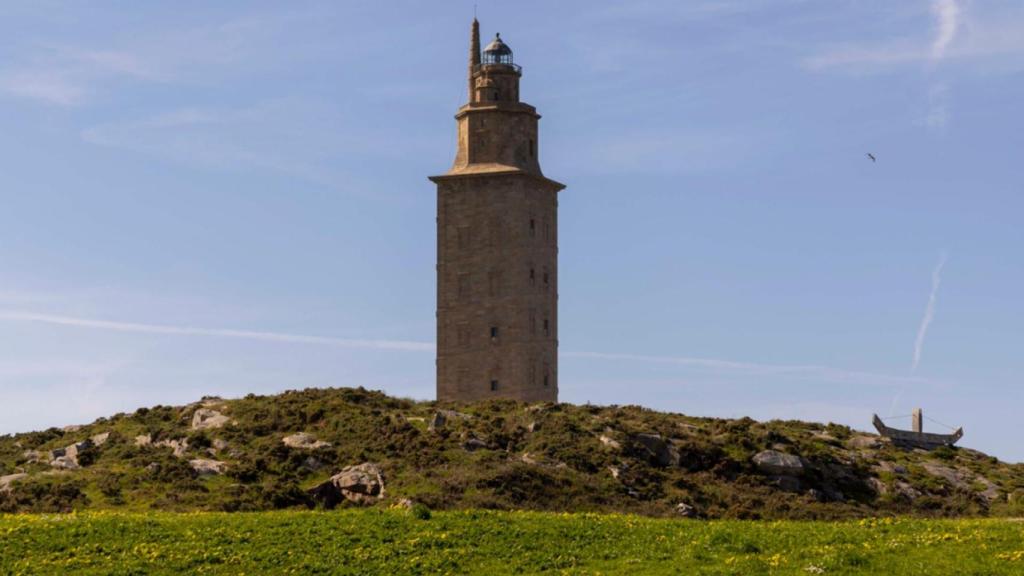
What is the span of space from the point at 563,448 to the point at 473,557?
26.7 meters

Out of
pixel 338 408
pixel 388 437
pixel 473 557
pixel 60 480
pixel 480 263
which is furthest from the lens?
pixel 480 263

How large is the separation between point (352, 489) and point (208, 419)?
50.9ft

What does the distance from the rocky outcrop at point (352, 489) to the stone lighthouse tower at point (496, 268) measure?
29391mm

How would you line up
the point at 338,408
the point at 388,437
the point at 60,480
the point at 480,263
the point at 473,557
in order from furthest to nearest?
the point at 480,263, the point at 338,408, the point at 388,437, the point at 60,480, the point at 473,557

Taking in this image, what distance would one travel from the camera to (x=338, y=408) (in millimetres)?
65125

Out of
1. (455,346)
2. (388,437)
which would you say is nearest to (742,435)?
(388,437)

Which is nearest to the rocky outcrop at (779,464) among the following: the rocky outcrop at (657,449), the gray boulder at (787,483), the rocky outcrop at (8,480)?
the gray boulder at (787,483)

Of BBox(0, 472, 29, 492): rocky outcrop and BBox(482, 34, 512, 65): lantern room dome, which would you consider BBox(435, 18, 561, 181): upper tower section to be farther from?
BBox(0, 472, 29, 492): rocky outcrop

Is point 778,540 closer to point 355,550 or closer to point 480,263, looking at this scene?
point 355,550

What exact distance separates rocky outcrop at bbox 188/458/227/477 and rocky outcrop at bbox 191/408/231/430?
714 centimetres

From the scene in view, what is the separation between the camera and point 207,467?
183 feet

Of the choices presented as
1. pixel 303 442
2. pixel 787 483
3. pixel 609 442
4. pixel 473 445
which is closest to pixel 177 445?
pixel 303 442

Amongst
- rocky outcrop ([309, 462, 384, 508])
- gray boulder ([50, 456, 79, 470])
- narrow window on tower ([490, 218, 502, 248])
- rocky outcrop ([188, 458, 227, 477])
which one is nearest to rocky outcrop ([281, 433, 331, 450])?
rocky outcrop ([188, 458, 227, 477])

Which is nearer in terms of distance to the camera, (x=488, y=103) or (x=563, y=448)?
(x=563, y=448)
